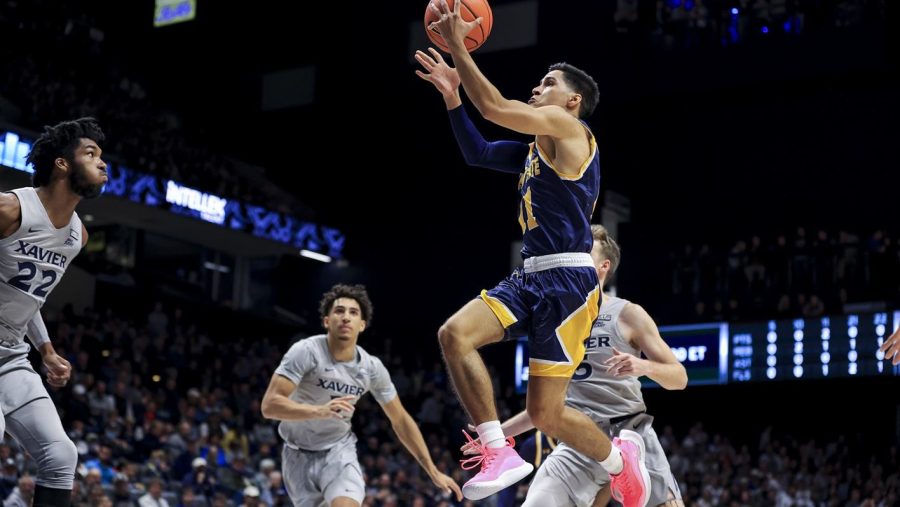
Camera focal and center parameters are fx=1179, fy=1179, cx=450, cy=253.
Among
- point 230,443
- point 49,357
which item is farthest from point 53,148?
point 230,443

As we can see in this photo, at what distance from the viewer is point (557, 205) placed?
5.89 meters

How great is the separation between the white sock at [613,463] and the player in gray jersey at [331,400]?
2230 mm

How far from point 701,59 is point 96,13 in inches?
618

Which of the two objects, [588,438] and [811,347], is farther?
[811,347]

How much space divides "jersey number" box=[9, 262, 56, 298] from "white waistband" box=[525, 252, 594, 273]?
262 cm

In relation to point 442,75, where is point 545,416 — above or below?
below

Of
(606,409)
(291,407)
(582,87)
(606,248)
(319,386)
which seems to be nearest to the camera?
(582,87)

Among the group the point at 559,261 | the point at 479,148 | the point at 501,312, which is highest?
the point at 479,148

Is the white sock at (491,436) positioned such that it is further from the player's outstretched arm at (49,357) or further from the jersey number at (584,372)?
the player's outstretched arm at (49,357)

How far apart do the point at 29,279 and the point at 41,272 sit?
0.07 meters

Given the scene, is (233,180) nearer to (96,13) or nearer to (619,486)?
(96,13)

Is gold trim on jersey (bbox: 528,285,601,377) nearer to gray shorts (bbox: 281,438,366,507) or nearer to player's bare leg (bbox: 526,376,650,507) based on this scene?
player's bare leg (bbox: 526,376,650,507)

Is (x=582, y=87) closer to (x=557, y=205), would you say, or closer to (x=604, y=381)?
(x=557, y=205)

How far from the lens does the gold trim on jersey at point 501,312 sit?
575cm
